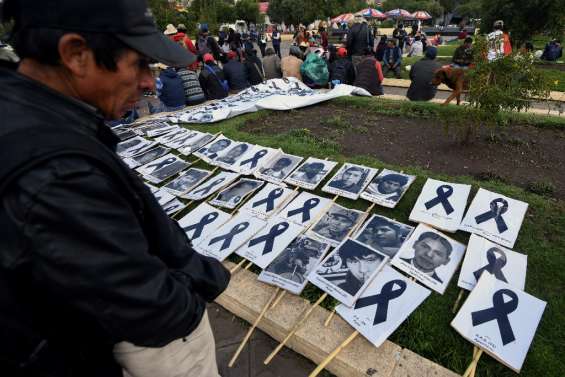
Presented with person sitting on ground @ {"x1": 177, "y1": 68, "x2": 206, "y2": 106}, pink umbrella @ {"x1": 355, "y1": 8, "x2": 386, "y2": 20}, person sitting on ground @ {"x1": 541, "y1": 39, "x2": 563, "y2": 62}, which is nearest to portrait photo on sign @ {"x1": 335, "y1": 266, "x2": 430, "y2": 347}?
person sitting on ground @ {"x1": 177, "y1": 68, "x2": 206, "y2": 106}

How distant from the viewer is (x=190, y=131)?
5797mm

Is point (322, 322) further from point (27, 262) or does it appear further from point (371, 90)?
point (371, 90)

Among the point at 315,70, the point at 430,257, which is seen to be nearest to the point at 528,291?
the point at 430,257

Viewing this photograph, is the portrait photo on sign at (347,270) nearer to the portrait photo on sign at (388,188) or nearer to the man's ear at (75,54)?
the portrait photo on sign at (388,188)

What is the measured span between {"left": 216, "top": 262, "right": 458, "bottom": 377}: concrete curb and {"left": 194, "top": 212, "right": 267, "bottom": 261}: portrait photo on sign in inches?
12.2

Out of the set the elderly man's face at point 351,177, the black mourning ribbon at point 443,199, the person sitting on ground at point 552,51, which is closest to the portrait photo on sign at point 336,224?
the elderly man's face at point 351,177

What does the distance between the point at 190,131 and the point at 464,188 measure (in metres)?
4.28

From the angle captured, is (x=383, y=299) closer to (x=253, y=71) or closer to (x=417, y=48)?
(x=253, y=71)

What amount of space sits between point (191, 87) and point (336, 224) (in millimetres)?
5807

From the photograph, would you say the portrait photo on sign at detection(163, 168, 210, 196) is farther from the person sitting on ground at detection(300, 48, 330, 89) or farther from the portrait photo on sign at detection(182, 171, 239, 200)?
the person sitting on ground at detection(300, 48, 330, 89)

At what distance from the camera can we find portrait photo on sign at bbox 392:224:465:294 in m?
2.63

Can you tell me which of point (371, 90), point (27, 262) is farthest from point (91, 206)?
point (371, 90)

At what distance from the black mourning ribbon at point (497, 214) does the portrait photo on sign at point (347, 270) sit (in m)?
1.02

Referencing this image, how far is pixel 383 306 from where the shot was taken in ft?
7.92
